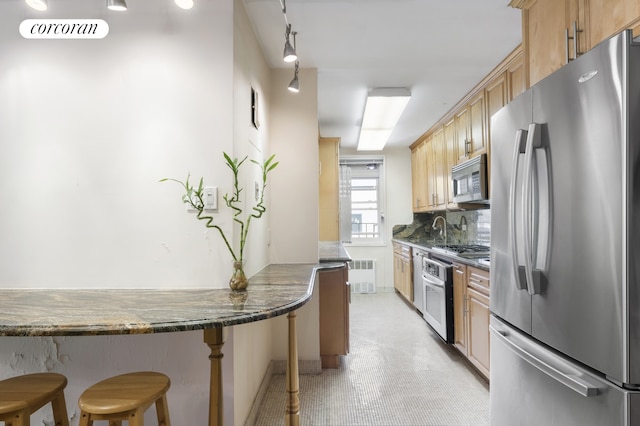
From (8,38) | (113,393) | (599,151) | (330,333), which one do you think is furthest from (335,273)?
(8,38)

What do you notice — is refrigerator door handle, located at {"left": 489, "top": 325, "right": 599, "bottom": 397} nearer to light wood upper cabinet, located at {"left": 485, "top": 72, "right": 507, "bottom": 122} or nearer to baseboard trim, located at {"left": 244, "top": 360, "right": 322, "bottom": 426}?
baseboard trim, located at {"left": 244, "top": 360, "right": 322, "bottom": 426}

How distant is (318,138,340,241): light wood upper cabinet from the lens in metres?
4.64

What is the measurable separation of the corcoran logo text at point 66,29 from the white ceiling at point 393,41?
2.53 feet

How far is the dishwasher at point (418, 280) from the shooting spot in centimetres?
411

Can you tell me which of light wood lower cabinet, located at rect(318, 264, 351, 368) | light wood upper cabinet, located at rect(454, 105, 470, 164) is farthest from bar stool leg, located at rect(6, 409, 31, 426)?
light wood upper cabinet, located at rect(454, 105, 470, 164)

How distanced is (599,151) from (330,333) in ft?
7.69

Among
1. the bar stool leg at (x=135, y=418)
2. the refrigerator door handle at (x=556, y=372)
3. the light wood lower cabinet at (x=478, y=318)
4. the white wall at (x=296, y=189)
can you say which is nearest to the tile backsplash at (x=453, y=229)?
the light wood lower cabinet at (x=478, y=318)

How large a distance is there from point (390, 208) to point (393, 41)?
385 centimetres

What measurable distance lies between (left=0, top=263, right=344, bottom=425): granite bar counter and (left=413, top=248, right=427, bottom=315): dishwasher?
253cm

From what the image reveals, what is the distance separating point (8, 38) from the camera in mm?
1814

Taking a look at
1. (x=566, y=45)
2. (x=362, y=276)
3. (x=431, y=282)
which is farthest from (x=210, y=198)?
(x=362, y=276)

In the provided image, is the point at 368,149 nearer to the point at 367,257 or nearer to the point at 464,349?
the point at 367,257

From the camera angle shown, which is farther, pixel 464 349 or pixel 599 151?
pixel 464 349

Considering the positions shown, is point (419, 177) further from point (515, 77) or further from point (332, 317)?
point (332, 317)
